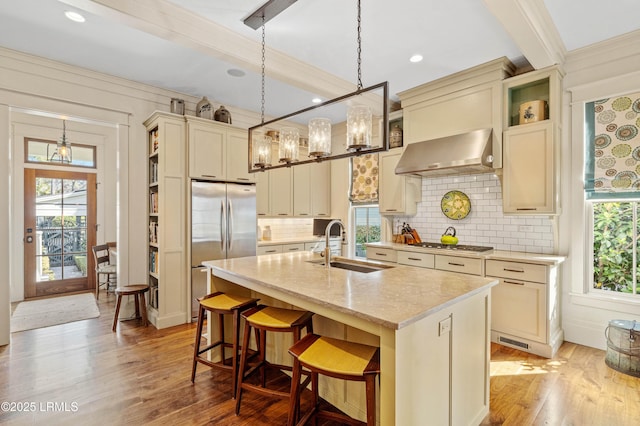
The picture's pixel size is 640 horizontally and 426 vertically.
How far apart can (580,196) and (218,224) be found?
4.15m

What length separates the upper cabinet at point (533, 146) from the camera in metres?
3.14

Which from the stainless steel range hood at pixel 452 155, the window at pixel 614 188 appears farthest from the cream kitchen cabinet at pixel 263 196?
the window at pixel 614 188

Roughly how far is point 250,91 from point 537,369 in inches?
174

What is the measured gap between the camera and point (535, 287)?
3.03 meters

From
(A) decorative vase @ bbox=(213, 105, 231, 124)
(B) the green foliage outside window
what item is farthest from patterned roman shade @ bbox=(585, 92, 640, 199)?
(A) decorative vase @ bbox=(213, 105, 231, 124)

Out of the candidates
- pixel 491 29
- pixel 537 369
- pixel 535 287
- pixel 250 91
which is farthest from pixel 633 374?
pixel 250 91

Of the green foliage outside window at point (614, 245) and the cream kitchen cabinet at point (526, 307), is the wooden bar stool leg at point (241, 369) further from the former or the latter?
the green foliage outside window at point (614, 245)

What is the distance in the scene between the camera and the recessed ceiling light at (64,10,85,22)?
2.62 meters

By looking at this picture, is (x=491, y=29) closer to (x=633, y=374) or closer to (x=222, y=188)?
(x=633, y=374)

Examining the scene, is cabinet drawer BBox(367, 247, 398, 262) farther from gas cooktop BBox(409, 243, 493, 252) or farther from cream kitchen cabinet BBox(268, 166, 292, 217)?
cream kitchen cabinet BBox(268, 166, 292, 217)

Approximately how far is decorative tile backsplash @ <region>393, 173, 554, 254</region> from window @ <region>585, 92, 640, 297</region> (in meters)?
0.45

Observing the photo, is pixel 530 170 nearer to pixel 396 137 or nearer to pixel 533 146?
pixel 533 146

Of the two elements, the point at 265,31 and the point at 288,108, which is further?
the point at 288,108

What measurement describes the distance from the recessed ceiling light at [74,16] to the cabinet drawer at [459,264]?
4178 mm
